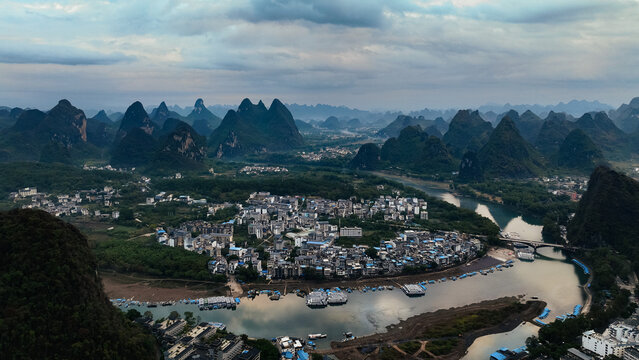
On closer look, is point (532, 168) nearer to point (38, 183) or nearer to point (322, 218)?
point (322, 218)

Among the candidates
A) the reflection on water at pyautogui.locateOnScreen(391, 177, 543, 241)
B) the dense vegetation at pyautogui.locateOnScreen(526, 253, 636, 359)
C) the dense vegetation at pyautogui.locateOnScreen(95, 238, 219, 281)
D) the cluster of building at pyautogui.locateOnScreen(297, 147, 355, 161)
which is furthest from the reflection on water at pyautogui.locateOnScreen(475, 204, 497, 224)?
the cluster of building at pyautogui.locateOnScreen(297, 147, 355, 161)

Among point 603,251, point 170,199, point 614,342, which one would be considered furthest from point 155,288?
point 603,251

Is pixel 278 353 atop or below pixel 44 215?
below

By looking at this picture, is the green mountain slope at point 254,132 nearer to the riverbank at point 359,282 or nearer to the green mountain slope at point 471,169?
the green mountain slope at point 471,169

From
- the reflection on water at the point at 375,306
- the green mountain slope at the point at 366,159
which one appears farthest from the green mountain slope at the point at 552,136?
the reflection on water at the point at 375,306

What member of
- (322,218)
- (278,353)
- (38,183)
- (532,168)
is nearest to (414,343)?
(278,353)
